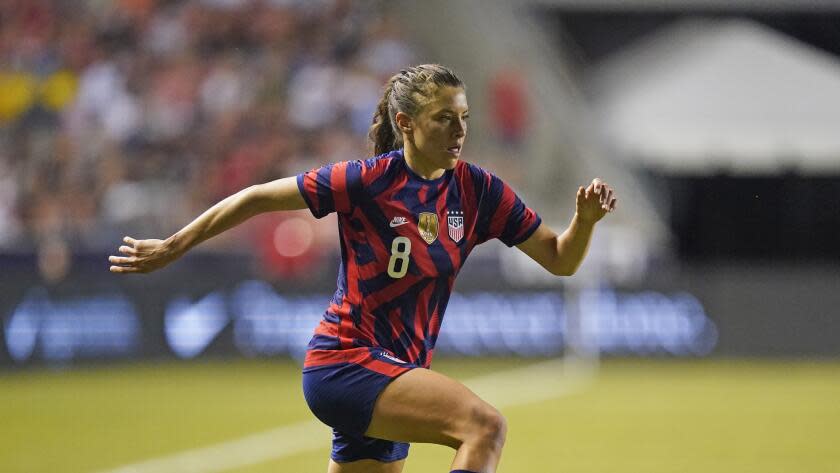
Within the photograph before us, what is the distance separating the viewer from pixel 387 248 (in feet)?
19.0

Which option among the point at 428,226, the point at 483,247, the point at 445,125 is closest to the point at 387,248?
the point at 428,226

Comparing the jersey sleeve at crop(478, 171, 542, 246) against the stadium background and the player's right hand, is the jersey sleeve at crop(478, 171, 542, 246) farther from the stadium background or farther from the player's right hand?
the stadium background

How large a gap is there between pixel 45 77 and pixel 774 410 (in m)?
11.5

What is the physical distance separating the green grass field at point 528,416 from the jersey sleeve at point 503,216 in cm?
436

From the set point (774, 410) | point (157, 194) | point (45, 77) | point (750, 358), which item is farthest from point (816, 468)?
point (45, 77)

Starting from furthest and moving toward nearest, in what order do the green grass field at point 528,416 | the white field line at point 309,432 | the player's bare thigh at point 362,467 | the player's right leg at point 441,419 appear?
the green grass field at point 528,416, the white field line at point 309,432, the player's bare thigh at point 362,467, the player's right leg at point 441,419

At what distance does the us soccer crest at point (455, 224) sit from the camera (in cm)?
587

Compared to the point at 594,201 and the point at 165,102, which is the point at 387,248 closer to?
the point at 594,201

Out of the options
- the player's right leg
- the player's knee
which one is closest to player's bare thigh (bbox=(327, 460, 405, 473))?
the player's right leg

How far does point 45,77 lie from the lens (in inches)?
781

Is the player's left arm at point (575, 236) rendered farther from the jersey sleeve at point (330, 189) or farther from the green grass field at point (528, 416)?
the green grass field at point (528, 416)

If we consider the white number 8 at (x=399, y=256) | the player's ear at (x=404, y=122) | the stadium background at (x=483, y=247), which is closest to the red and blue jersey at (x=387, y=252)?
the white number 8 at (x=399, y=256)

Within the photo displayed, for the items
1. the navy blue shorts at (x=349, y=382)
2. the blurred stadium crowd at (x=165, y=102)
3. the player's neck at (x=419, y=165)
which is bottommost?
the navy blue shorts at (x=349, y=382)

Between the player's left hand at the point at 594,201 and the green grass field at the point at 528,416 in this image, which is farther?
the green grass field at the point at 528,416
